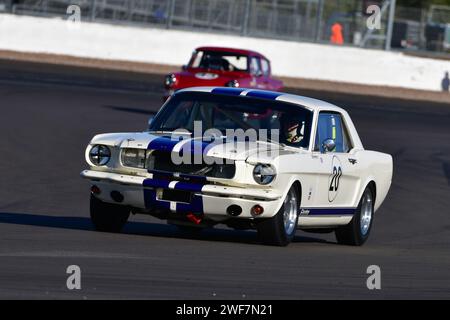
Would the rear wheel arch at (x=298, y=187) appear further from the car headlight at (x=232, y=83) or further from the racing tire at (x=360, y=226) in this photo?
the car headlight at (x=232, y=83)

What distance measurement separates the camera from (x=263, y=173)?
9820 mm

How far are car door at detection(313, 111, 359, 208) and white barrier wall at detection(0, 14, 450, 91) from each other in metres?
27.2

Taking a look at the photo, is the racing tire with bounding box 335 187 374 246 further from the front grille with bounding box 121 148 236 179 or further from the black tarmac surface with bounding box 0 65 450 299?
the front grille with bounding box 121 148 236 179

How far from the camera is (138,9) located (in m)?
39.4

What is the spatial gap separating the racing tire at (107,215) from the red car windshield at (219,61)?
43.2 feet

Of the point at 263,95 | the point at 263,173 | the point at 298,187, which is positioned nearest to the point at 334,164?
the point at 298,187

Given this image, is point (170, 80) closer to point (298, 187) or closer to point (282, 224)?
point (298, 187)

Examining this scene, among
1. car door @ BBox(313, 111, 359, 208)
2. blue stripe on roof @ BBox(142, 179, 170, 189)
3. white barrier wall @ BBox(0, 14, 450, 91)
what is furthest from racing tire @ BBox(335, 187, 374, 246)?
white barrier wall @ BBox(0, 14, 450, 91)

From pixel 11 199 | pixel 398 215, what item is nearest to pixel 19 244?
pixel 11 199

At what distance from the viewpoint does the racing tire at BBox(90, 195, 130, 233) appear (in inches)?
411

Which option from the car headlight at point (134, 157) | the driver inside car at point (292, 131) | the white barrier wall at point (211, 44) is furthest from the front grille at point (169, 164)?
the white barrier wall at point (211, 44)

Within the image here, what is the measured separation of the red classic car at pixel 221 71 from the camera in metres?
23.0
